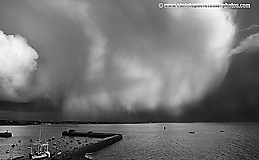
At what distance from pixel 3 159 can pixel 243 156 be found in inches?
3134

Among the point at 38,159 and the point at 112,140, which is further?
the point at 112,140

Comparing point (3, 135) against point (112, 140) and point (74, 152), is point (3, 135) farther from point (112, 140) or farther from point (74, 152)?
point (74, 152)

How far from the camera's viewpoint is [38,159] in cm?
6366

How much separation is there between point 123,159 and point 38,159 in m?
25.7

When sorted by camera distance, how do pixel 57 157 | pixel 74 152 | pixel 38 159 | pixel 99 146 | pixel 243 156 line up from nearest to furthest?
pixel 57 157, pixel 38 159, pixel 74 152, pixel 243 156, pixel 99 146

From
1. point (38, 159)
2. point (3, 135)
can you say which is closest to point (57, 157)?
point (38, 159)

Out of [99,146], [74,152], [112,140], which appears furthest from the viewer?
[112,140]

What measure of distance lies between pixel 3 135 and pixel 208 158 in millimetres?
168757

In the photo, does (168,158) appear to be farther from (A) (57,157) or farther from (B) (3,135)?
(B) (3,135)

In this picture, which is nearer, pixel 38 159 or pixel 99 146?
pixel 38 159

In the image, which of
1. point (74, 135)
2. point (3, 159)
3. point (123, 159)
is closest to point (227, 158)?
point (123, 159)

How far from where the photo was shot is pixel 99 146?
9875 centimetres

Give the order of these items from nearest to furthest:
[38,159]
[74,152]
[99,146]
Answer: [38,159] → [74,152] → [99,146]

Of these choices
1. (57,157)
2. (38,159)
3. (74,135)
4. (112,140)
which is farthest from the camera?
(74,135)
